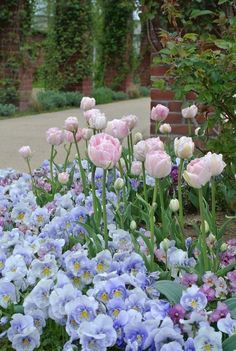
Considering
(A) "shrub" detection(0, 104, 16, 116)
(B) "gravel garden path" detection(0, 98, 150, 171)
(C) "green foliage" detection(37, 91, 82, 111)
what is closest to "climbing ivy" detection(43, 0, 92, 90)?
(C) "green foliage" detection(37, 91, 82, 111)

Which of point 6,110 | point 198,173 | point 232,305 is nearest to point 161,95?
point 198,173

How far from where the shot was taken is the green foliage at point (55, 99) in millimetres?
13391

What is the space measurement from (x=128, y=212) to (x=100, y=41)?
16239 mm

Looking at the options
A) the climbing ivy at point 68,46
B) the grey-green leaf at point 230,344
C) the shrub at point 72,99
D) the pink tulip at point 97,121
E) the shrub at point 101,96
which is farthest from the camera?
the shrub at point 101,96

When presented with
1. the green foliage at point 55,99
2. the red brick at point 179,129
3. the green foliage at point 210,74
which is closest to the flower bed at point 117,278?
the green foliage at point 210,74

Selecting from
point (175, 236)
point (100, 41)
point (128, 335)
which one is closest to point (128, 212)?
point (175, 236)

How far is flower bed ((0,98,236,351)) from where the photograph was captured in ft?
5.44

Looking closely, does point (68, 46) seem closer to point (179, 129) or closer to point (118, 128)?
point (179, 129)

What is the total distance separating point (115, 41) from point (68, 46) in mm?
3350

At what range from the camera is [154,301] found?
1777 millimetres

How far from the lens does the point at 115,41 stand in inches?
728

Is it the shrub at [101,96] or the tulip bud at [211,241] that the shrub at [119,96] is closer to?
the shrub at [101,96]

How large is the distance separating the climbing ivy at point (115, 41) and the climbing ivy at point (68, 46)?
257cm

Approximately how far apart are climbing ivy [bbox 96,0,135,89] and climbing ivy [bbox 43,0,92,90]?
2.57m
